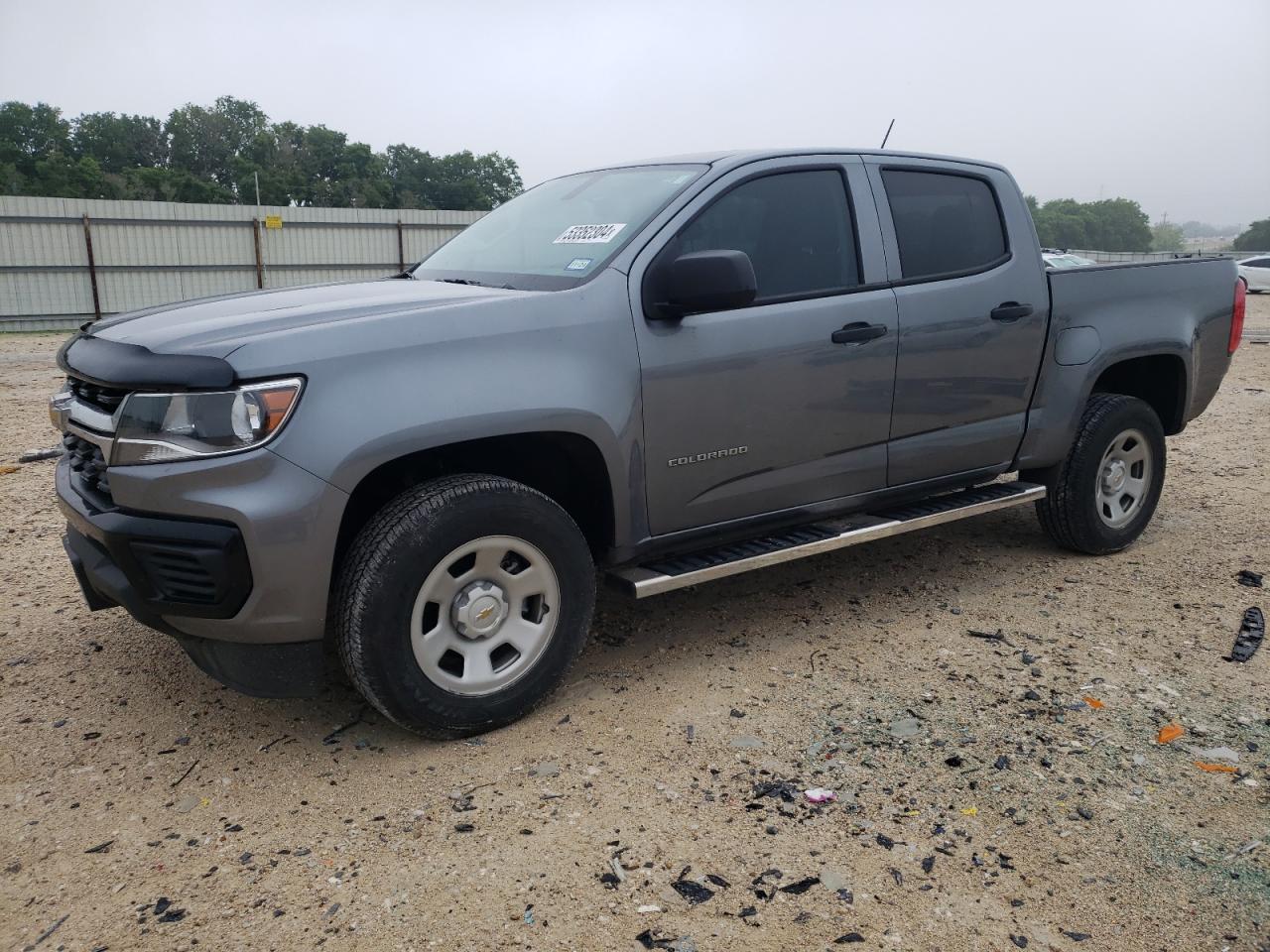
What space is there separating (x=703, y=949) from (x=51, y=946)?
1465 mm

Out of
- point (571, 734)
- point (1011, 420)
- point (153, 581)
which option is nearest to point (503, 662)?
point (571, 734)

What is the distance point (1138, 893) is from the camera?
97.4 inches

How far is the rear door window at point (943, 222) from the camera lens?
4160 mm

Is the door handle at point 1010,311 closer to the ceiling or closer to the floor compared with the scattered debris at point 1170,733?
closer to the ceiling

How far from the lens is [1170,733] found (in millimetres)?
3291

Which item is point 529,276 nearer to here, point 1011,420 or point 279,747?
point 279,747

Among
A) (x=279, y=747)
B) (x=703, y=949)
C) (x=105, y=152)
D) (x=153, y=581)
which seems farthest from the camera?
(x=105, y=152)

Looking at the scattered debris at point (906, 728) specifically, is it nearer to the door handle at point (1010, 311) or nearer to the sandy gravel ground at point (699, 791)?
Answer: the sandy gravel ground at point (699, 791)

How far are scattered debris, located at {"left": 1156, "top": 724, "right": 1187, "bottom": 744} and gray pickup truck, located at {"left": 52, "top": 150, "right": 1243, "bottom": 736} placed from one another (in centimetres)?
120

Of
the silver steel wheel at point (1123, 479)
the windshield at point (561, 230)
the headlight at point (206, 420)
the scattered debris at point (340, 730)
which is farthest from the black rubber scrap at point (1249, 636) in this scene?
the headlight at point (206, 420)

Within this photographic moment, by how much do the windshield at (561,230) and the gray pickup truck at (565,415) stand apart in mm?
17

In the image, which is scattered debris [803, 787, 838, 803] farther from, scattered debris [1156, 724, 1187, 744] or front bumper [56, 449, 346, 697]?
front bumper [56, 449, 346, 697]

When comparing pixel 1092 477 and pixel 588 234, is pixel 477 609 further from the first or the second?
pixel 1092 477

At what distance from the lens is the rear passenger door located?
4094 millimetres
